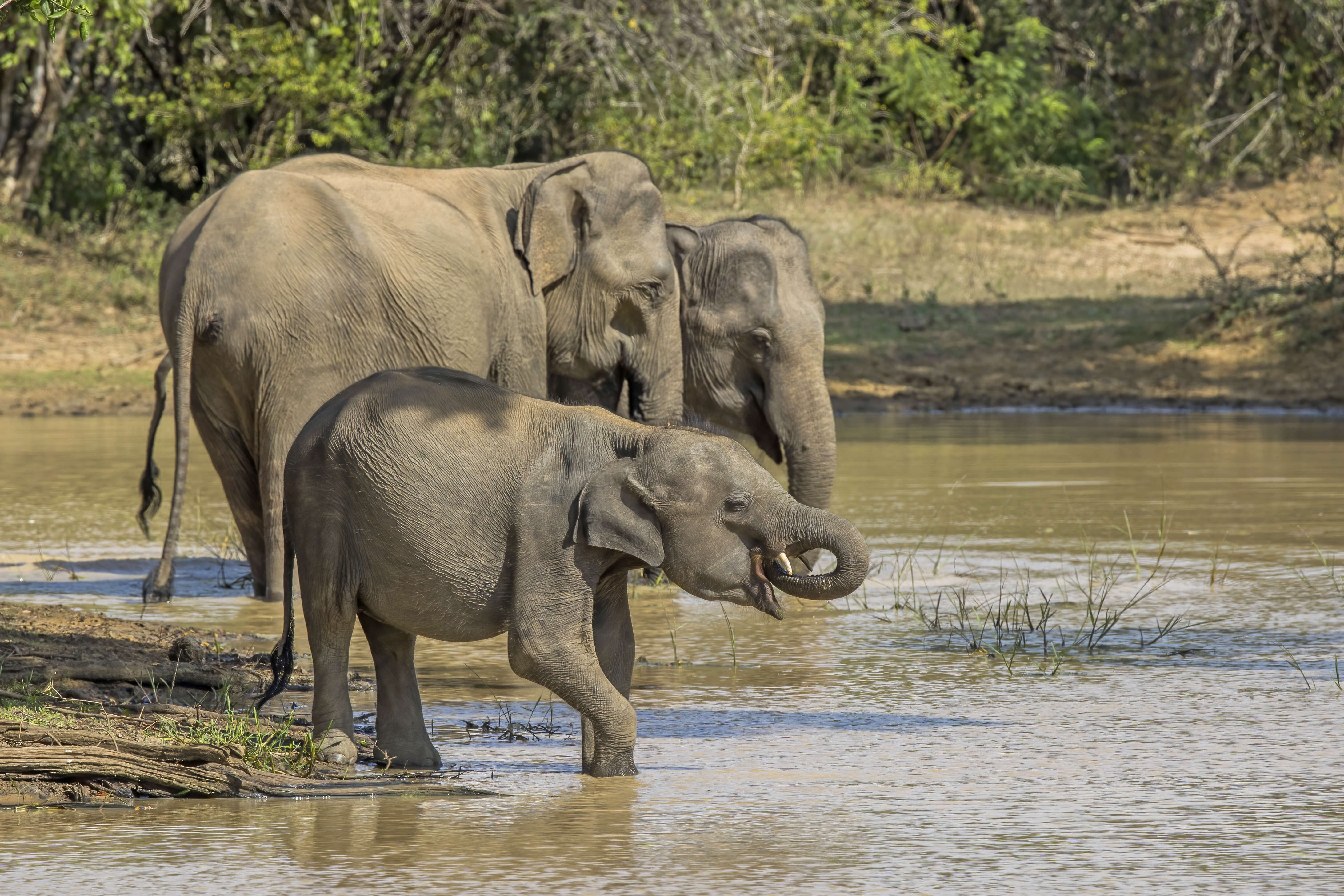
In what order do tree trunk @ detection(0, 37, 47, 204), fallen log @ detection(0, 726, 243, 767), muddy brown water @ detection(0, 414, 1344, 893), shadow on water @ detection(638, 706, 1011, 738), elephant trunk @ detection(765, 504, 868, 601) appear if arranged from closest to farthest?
muddy brown water @ detection(0, 414, 1344, 893)
fallen log @ detection(0, 726, 243, 767)
elephant trunk @ detection(765, 504, 868, 601)
shadow on water @ detection(638, 706, 1011, 738)
tree trunk @ detection(0, 37, 47, 204)

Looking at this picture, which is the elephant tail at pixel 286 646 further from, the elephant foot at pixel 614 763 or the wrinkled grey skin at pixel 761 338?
the wrinkled grey skin at pixel 761 338

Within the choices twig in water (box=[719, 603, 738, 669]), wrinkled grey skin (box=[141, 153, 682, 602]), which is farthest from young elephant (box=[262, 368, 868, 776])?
wrinkled grey skin (box=[141, 153, 682, 602])

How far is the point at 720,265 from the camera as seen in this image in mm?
9680

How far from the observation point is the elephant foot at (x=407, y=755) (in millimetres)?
5184

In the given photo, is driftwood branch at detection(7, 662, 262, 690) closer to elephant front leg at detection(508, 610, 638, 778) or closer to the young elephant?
the young elephant

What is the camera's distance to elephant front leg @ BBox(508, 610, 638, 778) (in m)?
5.01

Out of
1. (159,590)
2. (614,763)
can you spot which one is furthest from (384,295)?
(614,763)

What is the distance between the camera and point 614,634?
5352 millimetres

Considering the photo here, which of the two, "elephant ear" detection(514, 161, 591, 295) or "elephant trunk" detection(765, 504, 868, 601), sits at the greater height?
"elephant ear" detection(514, 161, 591, 295)

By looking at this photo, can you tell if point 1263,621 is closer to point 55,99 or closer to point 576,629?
point 576,629

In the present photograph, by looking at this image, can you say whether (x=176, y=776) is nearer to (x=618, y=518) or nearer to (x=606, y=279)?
(x=618, y=518)

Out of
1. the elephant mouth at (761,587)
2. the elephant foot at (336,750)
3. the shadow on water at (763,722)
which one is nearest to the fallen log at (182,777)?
the elephant foot at (336,750)

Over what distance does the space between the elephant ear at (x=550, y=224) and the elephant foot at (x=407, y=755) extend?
11.9 feet

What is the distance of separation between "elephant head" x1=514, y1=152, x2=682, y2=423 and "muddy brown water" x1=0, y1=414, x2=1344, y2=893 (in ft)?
3.50
